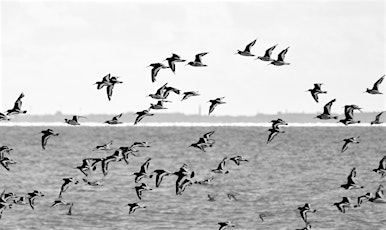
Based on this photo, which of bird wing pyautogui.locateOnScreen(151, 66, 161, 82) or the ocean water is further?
the ocean water

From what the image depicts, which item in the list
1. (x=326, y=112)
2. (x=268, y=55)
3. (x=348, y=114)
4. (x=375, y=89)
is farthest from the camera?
(x=268, y=55)

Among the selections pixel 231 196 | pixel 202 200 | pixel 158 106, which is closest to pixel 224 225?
pixel 158 106

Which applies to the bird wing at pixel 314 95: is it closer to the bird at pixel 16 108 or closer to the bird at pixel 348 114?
the bird at pixel 348 114

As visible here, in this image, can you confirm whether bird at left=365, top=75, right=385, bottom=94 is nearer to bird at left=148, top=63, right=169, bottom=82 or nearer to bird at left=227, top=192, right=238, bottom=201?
bird at left=148, top=63, right=169, bottom=82

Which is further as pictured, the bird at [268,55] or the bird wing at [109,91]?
the bird at [268,55]

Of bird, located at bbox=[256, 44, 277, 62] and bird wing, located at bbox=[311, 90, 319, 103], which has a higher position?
bird, located at bbox=[256, 44, 277, 62]

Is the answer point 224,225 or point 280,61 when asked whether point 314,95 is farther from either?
point 224,225

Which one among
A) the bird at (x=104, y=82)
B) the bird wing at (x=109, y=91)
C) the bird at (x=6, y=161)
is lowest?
the bird at (x=6, y=161)

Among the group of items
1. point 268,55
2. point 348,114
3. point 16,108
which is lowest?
point 16,108

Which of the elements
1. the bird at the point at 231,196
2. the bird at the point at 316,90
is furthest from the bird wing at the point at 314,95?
the bird at the point at 231,196

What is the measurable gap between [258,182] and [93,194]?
24.6 metres

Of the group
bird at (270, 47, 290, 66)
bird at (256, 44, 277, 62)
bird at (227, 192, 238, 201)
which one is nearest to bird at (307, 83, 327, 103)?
bird at (270, 47, 290, 66)

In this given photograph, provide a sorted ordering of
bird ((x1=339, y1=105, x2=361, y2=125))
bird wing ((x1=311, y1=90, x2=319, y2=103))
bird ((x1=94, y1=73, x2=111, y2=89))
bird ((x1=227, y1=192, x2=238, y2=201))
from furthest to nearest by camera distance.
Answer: bird ((x1=227, y1=192, x2=238, y2=201)) → bird ((x1=94, y1=73, x2=111, y2=89)) → bird ((x1=339, y1=105, x2=361, y2=125)) → bird wing ((x1=311, y1=90, x2=319, y2=103))

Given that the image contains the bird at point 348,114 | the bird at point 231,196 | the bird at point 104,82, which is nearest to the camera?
the bird at point 348,114
